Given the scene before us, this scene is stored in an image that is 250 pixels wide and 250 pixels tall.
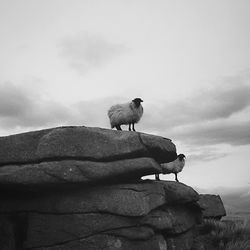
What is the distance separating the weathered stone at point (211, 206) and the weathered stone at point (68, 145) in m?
8.61

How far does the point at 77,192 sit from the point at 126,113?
5.08 metres

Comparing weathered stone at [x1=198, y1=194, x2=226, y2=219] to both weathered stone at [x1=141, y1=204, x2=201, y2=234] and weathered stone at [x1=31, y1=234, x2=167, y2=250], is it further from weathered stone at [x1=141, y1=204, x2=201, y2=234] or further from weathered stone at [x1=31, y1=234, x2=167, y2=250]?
weathered stone at [x1=31, y1=234, x2=167, y2=250]

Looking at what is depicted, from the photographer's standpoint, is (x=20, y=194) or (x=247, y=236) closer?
(x=20, y=194)

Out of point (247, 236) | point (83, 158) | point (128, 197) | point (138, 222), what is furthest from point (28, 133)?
point (247, 236)

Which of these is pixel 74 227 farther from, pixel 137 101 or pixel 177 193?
pixel 137 101

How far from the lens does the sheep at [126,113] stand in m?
17.4

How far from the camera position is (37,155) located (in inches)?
540

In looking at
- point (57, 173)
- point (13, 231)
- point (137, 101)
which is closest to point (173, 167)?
point (137, 101)

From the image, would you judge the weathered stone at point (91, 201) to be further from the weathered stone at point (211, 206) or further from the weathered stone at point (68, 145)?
the weathered stone at point (211, 206)

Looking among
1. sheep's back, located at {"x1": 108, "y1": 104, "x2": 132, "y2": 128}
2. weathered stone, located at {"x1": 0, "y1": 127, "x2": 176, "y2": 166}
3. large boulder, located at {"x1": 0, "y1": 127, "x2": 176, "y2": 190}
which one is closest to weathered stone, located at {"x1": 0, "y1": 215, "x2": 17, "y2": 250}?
large boulder, located at {"x1": 0, "y1": 127, "x2": 176, "y2": 190}

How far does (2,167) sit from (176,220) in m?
8.27

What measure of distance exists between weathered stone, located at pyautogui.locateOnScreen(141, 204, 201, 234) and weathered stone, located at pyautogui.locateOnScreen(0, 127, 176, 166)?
2862 millimetres

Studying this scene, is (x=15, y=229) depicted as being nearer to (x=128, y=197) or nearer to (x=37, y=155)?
(x=37, y=155)

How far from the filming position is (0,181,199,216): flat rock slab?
45.0 ft
